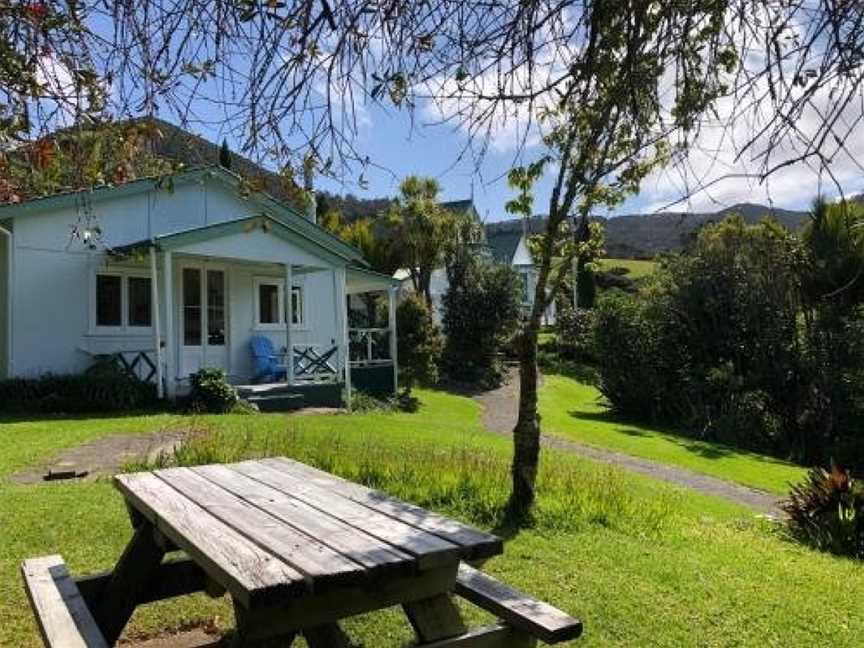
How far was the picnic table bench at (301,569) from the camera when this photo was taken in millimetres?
2941

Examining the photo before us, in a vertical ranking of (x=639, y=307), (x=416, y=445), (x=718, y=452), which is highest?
(x=639, y=307)

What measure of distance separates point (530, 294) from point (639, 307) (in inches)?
956

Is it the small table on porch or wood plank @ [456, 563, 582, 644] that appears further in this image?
wood plank @ [456, 563, 582, 644]

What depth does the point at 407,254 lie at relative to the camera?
36406 millimetres

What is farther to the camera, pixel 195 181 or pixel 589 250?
pixel 195 181

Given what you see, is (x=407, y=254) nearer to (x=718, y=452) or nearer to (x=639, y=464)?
(x=718, y=452)

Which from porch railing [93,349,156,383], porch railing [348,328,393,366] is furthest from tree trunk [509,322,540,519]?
porch railing [348,328,393,366]

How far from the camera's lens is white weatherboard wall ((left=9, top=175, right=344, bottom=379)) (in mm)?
18000

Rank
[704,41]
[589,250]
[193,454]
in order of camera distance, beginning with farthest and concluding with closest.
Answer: [193,454] → [589,250] → [704,41]

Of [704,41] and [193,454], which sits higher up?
[704,41]

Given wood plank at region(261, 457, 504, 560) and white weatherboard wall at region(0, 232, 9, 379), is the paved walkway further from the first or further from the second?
white weatherboard wall at region(0, 232, 9, 379)

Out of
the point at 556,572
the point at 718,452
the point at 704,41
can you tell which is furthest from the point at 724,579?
the point at 718,452

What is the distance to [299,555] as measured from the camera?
3.02m

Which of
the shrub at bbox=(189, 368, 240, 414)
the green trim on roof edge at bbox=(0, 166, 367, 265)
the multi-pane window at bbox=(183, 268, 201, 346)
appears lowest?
the shrub at bbox=(189, 368, 240, 414)
